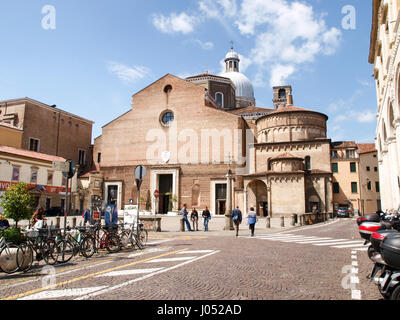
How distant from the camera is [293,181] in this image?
114 feet

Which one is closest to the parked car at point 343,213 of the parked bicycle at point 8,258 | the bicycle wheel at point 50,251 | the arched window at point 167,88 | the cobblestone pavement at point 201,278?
the arched window at point 167,88

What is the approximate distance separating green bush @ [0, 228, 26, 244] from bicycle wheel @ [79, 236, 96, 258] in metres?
1.87

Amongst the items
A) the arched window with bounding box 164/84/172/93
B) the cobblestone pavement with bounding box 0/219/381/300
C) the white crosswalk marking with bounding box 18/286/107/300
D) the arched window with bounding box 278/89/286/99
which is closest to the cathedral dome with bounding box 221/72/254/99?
the arched window with bounding box 278/89/286/99

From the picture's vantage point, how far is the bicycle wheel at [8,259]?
6.96 m

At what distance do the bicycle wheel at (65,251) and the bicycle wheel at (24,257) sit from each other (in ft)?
3.72

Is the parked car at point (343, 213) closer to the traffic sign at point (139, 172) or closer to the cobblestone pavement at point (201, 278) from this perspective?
the cobblestone pavement at point (201, 278)

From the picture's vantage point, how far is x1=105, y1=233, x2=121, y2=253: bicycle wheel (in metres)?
10.4

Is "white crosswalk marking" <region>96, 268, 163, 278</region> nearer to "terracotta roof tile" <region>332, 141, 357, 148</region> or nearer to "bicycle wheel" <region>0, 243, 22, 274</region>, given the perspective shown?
"bicycle wheel" <region>0, 243, 22, 274</region>

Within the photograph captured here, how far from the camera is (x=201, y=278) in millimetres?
6277
